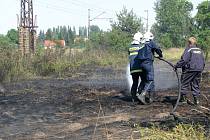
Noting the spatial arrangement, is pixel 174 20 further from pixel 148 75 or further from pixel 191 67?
pixel 191 67

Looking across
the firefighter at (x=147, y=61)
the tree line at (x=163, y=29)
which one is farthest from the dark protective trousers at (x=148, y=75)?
the tree line at (x=163, y=29)

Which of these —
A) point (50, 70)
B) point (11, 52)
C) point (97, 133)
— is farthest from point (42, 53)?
point (97, 133)

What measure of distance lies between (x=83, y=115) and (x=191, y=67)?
3.10 metres

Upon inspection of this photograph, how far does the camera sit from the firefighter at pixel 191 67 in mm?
11609

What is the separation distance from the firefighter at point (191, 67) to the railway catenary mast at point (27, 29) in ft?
82.3

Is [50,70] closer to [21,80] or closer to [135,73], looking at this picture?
[21,80]

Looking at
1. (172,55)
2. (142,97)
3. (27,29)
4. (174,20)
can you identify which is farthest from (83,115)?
(174,20)

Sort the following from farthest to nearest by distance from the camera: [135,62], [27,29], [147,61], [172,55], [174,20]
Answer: [174,20], [172,55], [27,29], [135,62], [147,61]

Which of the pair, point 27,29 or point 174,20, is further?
point 174,20

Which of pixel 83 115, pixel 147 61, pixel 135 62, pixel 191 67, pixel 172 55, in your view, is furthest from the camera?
pixel 172 55

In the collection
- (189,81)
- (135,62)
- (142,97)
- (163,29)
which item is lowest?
(142,97)

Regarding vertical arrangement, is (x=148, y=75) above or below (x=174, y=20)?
below

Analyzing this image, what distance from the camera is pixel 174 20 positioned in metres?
94.5

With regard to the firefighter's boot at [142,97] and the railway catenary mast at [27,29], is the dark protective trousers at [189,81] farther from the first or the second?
the railway catenary mast at [27,29]
